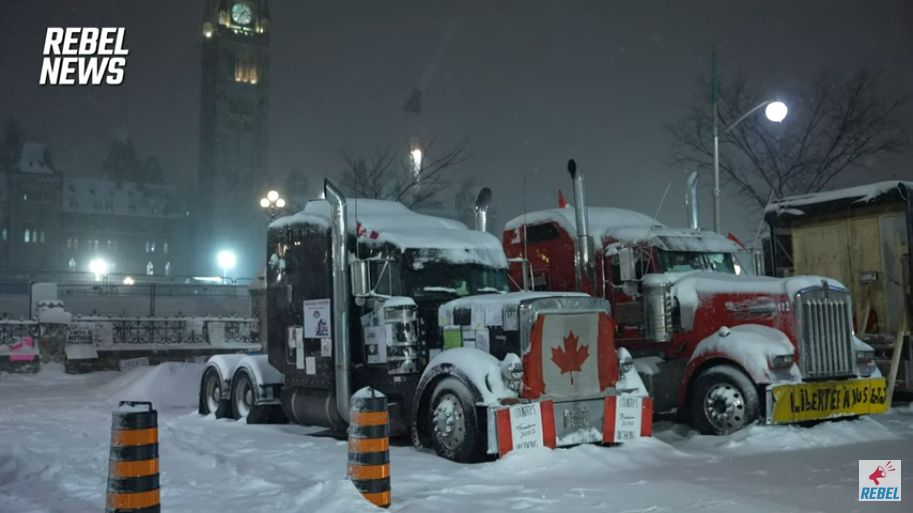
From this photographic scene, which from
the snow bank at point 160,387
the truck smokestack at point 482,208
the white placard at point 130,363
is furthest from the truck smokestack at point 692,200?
the white placard at point 130,363

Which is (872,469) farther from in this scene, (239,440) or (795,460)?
(239,440)

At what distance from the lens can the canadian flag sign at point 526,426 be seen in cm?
952

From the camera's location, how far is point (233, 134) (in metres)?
122

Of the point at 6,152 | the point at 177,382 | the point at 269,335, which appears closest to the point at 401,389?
the point at 269,335

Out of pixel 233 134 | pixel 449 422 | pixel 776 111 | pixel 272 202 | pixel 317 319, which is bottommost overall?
pixel 449 422

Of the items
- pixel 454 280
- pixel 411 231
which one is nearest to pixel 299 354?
pixel 411 231

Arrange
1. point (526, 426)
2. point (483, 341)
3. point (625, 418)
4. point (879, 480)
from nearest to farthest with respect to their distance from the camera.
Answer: point (879, 480) → point (526, 426) → point (625, 418) → point (483, 341)

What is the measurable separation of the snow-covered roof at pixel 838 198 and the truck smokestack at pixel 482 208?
6296 millimetres

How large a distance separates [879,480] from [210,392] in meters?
10.6

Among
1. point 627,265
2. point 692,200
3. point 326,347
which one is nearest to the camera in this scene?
point 326,347

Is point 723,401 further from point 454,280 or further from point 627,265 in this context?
point 454,280

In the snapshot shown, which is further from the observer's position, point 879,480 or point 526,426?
point 526,426

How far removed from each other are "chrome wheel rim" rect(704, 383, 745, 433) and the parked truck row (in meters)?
0.02

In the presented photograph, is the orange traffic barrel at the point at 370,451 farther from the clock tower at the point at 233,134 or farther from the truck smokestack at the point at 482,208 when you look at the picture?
the clock tower at the point at 233,134
